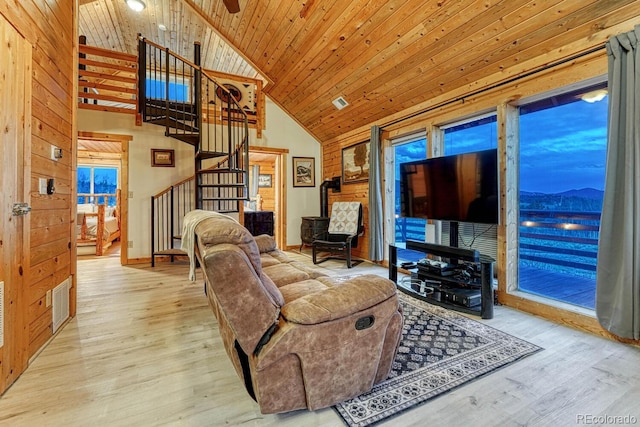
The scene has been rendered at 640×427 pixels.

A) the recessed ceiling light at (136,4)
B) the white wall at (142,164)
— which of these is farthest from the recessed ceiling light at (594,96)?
the recessed ceiling light at (136,4)

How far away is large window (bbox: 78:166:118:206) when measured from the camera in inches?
330

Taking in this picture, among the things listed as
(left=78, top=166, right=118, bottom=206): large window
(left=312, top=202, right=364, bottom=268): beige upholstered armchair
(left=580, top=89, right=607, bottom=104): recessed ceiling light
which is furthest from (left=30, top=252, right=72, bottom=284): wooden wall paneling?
(left=78, top=166, right=118, bottom=206): large window

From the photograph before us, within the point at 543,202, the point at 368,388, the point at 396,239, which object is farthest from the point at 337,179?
the point at 368,388

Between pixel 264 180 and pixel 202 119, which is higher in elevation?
pixel 202 119

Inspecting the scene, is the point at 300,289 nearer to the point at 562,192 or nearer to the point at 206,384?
the point at 206,384

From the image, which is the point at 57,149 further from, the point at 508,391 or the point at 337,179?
the point at 337,179

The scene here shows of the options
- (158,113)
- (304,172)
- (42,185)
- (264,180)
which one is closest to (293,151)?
(304,172)

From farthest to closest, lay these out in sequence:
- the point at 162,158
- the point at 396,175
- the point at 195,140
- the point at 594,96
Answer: the point at 162,158 < the point at 396,175 < the point at 195,140 < the point at 594,96

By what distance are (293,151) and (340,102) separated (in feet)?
5.86

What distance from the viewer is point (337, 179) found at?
19.2 feet

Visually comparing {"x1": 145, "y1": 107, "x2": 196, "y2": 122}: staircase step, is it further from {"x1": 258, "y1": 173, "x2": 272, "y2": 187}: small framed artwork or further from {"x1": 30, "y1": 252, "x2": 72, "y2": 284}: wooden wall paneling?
{"x1": 258, "y1": 173, "x2": 272, "y2": 187}: small framed artwork

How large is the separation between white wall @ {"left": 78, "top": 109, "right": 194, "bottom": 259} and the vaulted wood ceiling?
180 centimetres

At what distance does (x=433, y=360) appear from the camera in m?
1.87

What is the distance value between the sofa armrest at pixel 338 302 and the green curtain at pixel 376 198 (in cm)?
320
